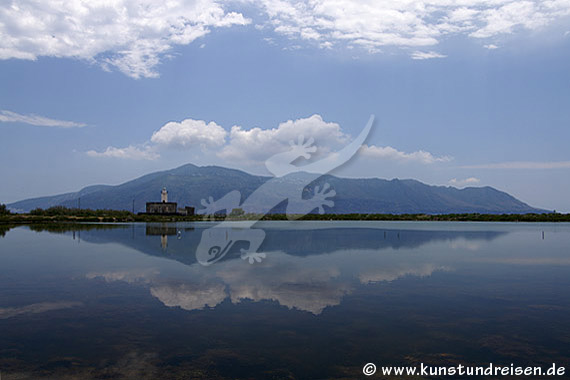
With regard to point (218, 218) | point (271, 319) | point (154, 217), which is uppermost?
point (154, 217)

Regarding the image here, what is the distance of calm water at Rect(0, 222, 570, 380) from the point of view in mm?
10828

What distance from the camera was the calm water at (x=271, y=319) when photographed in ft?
35.5

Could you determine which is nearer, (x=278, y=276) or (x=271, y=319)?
(x=271, y=319)

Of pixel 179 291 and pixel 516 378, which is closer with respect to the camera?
pixel 516 378

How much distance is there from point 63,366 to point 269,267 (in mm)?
18693

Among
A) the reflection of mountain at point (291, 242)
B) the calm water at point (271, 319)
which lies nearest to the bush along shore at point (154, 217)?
Result: the reflection of mountain at point (291, 242)

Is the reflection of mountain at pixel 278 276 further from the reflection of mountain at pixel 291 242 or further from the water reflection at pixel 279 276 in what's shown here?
the reflection of mountain at pixel 291 242

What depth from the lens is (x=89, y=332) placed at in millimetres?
13430

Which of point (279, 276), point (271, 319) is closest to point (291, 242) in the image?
point (279, 276)

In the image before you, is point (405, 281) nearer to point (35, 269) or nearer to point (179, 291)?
point (179, 291)

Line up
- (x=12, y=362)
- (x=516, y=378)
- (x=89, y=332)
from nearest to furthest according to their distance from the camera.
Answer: (x=516, y=378) → (x=12, y=362) → (x=89, y=332)

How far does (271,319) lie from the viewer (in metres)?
15.0

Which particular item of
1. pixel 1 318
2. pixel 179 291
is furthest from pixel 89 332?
pixel 179 291

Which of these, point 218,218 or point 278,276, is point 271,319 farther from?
point 218,218
